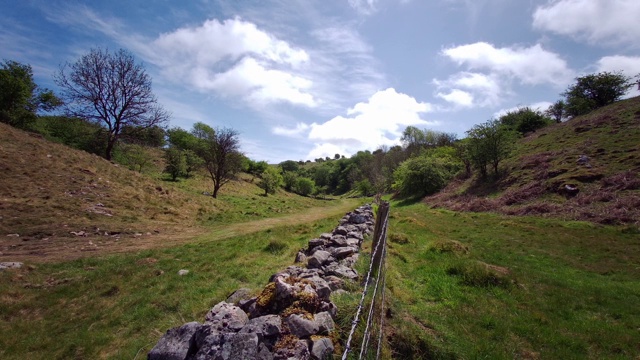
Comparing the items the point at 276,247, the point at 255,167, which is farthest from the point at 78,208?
the point at 255,167

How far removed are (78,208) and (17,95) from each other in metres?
34.7

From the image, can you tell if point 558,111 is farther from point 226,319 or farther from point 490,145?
point 226,319

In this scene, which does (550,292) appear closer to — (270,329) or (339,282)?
(339,282)

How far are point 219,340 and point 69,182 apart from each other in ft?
72.7

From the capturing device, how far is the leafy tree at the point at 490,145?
39.3 meters

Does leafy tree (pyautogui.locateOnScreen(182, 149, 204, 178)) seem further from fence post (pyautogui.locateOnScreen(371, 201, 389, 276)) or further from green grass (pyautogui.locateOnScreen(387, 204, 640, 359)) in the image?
fence post (pyautogui.locateOnScreen(371, 201, 389, 276))

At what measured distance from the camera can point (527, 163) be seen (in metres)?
36.4

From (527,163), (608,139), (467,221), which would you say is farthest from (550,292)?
(608,139)

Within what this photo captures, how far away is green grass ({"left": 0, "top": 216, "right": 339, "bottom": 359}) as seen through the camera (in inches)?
252

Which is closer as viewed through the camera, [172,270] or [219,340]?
[219,340]

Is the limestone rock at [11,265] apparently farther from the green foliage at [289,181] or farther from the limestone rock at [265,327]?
the green foliage at [289,181]

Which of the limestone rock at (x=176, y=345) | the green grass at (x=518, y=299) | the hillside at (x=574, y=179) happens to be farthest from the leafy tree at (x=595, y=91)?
the limestone rock at (x=176, y=345)

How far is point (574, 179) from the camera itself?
2681cm

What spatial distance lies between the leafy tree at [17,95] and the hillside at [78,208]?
17745 mm
